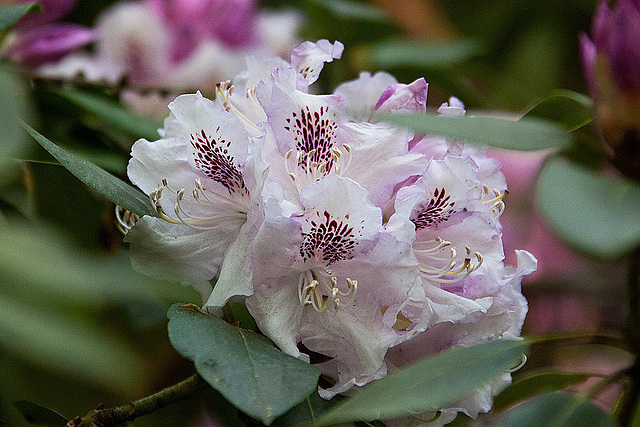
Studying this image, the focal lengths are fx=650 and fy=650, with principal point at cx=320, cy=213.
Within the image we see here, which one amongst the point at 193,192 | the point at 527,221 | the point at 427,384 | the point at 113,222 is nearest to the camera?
the point at 427,384

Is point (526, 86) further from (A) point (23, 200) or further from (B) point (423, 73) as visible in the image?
(A) point (23, 200)

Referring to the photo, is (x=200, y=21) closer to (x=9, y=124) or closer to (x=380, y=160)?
(x=380, y=160)

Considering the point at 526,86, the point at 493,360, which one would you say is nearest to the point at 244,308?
the point at 493,360

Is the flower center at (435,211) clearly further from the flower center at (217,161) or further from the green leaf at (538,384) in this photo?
the green leaf at (538,384)

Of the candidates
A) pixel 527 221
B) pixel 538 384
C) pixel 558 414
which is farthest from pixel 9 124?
pixel 527 221

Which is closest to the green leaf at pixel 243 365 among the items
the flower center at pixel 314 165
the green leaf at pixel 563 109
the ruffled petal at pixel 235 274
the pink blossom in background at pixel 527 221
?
the ruffled petal at pixel 235 274
